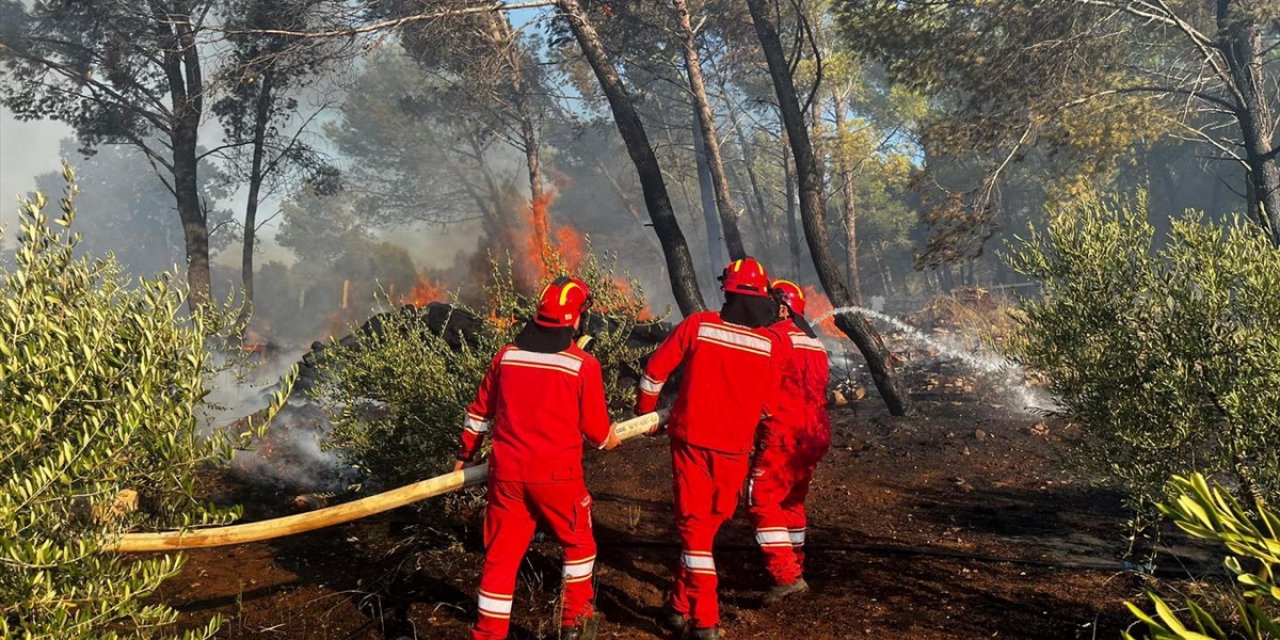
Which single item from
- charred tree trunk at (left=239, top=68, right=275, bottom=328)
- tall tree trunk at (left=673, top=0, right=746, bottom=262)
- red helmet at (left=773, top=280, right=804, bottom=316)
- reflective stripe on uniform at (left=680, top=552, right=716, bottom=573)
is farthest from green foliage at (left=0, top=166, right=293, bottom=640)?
charred tree trunk at (left=239, top=68, right=275, bottom=328)

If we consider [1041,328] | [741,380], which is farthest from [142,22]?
[1041,328]

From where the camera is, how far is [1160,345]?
14.0 ft

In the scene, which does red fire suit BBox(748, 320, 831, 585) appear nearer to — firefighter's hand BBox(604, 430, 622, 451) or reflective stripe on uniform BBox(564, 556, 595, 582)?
firefighter's hand BBox(604, 430, 622, 451)

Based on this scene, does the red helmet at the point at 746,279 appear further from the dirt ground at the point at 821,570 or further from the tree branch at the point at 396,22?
the tree branch at the point at 396,22

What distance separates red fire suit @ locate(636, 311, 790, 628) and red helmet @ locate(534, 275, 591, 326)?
26.3 inches

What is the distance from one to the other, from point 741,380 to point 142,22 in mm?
17058

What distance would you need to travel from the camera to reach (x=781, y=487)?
17.0 ft

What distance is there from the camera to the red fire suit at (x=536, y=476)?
13.5 feet

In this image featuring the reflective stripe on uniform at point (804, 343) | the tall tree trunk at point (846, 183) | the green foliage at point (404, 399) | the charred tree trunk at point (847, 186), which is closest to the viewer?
the reflective stripe on uniform at point (804, 343)

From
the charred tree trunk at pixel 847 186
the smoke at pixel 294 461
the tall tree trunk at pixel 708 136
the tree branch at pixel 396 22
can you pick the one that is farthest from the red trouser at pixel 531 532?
the charred tree trunk at pixel 847 186

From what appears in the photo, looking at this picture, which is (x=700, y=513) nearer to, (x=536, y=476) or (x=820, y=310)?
→ (x=536, y=476)

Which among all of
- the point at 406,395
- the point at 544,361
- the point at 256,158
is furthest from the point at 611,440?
the point at 256,158

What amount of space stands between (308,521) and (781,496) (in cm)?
298

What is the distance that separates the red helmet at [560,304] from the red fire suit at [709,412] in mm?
669
